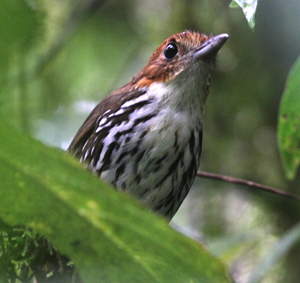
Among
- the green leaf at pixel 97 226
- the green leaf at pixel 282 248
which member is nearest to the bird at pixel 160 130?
the green leaf at pixel 282 248

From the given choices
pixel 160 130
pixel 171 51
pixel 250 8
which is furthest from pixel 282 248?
pixel 171 51

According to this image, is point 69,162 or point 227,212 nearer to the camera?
point 69,162

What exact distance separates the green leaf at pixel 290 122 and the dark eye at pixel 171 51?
1173mm

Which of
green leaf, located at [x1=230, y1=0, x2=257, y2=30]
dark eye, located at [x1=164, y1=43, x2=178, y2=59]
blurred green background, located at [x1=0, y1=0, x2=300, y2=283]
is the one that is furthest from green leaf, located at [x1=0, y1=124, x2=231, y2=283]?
blurred green background, located at [x1=0, y1=0, x2=300, y2=283]

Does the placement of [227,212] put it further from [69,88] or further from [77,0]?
[77,0]

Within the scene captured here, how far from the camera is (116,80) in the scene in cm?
503

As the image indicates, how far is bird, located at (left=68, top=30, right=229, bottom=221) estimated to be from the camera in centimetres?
273

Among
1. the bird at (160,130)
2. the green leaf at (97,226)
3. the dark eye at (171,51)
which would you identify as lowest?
the green leaf at (97,226)

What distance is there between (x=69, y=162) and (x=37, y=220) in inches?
4.3

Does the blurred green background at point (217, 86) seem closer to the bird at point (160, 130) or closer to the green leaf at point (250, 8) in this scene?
the bird at point (160, 130)

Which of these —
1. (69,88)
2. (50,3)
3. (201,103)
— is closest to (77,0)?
(50,3)

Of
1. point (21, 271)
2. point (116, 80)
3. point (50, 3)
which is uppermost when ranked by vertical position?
point (50, 3)

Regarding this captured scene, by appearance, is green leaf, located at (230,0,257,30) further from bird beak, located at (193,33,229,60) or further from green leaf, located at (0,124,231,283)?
bird beak, located at (193,33,229,60)

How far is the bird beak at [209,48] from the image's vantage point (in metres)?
2.79
